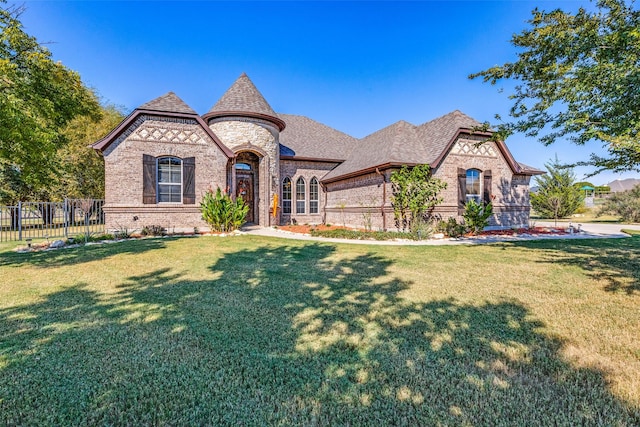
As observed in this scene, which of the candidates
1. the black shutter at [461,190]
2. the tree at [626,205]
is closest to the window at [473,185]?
the black shutter at [461,190]

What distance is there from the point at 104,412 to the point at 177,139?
45.4ft

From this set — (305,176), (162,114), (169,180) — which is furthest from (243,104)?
(305,176)

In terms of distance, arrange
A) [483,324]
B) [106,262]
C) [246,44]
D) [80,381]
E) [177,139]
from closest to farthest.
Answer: [80,381] → [483,324] → [106,262] → [177,139] → [246,44]

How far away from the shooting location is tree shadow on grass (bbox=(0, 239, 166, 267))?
7238mm

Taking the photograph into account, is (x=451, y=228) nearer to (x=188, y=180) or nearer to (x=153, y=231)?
(x=188, y=180)

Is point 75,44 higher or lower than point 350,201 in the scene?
higher

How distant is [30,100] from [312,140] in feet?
51.1

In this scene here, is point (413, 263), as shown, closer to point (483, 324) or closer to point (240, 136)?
point (483, 324)

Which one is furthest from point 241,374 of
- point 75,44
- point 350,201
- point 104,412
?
point 75,44

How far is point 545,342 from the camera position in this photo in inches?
126

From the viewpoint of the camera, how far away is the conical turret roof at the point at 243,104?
15406 mm

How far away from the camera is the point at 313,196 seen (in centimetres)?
2016

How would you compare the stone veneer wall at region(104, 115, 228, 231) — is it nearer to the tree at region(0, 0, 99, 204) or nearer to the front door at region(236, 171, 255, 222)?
the tree at region(0, 0, 99, 204)

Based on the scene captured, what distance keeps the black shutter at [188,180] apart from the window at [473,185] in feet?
46.2
